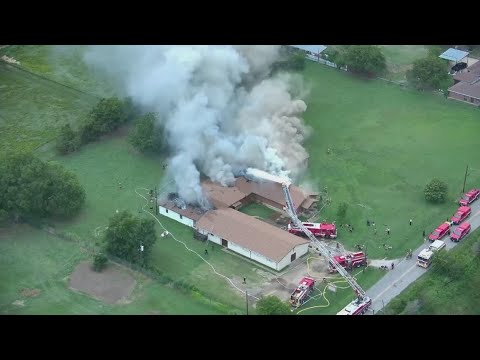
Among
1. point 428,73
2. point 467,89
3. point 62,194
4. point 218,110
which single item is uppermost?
point 428,73

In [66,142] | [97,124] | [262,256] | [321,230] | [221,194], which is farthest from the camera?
[97,124]

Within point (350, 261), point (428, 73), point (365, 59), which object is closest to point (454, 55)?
point (428, 73)

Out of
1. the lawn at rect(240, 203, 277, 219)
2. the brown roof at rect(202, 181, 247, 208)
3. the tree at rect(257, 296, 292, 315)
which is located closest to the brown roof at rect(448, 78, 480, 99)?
the lawn at rect(240, 203, 277, 219)

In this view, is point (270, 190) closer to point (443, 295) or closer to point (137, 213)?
point (137, 213)

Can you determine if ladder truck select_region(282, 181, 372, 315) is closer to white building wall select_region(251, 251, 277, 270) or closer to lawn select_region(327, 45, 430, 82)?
white building wall select_region(251, 251, 277, 270)

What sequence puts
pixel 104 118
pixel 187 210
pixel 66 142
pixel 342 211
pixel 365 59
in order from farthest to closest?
1. pixel 365 59
2. pixel 104 118
3. pixel 66 142
4. pixel 187 210
5. pixel 342 211

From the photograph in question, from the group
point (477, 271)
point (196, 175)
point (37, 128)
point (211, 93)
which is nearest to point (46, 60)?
point (37, 128)

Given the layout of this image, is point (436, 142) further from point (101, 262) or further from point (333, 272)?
point (101, 262)
